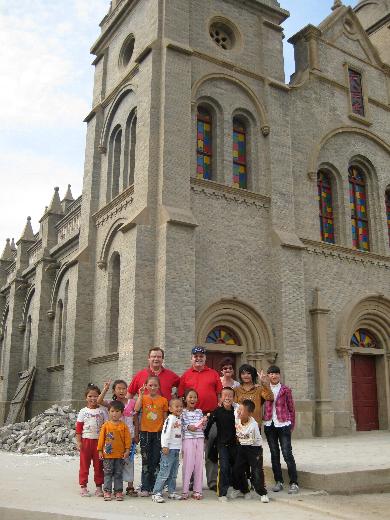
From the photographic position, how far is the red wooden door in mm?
18125

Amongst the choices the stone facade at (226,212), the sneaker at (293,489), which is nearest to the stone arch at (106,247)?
the stone facade at (226,212)

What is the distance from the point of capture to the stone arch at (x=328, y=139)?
61.5ft

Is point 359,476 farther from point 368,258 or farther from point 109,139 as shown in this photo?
point 109,139

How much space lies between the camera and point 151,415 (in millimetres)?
7438

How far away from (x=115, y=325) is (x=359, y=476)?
10.2m

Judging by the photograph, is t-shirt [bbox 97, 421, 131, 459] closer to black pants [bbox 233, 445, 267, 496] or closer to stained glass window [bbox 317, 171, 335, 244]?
black pants [bbox 233, 445, 267, 496]

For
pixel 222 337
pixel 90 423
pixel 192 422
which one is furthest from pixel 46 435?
pixel 192 422

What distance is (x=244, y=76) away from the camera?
60.1 feet

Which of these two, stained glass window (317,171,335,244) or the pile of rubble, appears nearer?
the pile of rubble

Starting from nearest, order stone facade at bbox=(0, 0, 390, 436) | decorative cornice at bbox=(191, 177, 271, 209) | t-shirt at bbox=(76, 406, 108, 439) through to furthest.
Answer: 1. t-shirt at bbox=(76, 406, 108, 439)
2. stone facade at bbox=(0, 0, 390, 436)
3. decorative cornice at bbox=(191, 177, 271, 209)

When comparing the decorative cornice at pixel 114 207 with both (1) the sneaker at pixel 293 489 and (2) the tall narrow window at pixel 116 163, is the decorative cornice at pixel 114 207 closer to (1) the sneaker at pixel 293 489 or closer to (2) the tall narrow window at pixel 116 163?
(2) the tall narrow window at pixel 116 163

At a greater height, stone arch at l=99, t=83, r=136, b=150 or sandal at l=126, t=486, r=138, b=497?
stone arch at l=99, t=83, r=136, b=150

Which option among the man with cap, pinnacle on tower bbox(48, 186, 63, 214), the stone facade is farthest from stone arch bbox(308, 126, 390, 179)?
the man with cap

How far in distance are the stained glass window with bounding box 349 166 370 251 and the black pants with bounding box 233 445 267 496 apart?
43.6 feet
